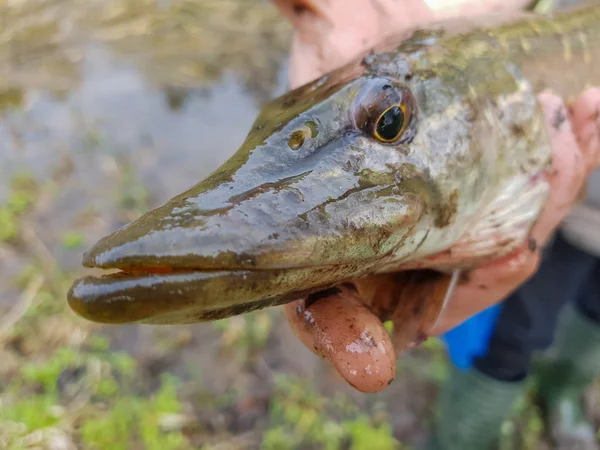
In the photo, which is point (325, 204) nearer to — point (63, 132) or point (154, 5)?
point (63, 132)

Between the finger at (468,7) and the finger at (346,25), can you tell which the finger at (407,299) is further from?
the finger at (468,7)

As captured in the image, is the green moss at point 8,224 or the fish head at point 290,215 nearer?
the fish head at point 290,215

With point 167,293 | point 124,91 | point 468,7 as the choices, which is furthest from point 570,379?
point 124,91

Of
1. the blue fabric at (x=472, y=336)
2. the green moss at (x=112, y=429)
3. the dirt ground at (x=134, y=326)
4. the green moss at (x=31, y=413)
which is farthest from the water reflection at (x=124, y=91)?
the blue fabric at (x=472, y=336)

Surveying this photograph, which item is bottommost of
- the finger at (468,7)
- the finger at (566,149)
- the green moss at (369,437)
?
the green moss at (369,437)

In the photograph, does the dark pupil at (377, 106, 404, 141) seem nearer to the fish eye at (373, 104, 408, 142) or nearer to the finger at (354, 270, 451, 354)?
the fish eye at (373, 104, 408, 142)

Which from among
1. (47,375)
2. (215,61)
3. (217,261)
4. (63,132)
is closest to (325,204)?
(217,261)

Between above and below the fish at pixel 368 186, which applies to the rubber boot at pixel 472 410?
below
